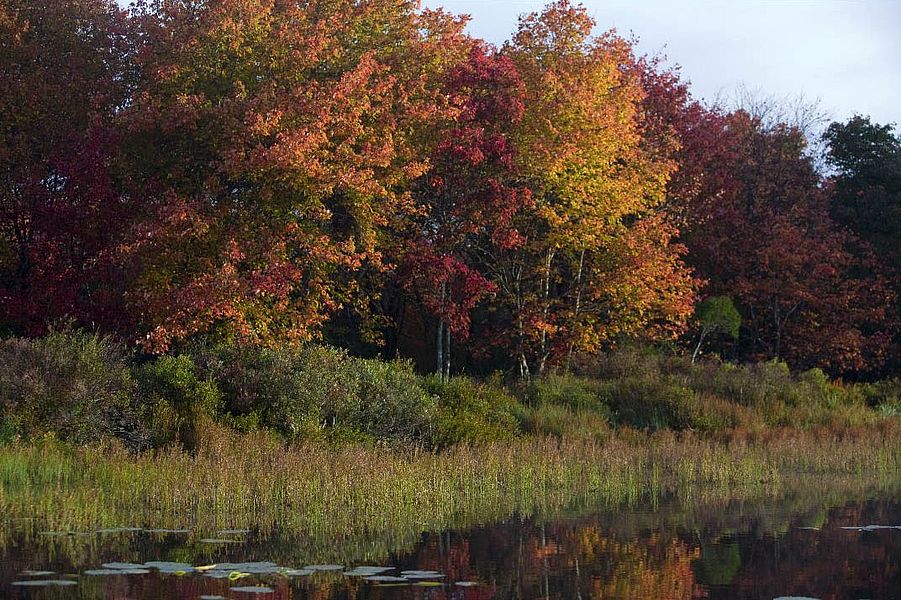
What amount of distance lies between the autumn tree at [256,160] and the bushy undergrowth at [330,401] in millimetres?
1846

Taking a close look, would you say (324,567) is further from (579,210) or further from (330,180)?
(579,210)

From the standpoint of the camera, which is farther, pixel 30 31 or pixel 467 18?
pixel 467 18

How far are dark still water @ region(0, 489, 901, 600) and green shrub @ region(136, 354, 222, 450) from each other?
5.37 metres

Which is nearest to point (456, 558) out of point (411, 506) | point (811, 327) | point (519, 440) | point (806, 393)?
point (411, 506)

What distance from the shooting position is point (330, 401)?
20.6 meters

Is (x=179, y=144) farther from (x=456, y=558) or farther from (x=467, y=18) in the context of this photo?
(x=456, y=558)

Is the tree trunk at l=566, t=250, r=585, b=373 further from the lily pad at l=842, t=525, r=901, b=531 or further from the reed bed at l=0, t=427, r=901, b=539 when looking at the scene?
the lily pad at l=842, t=525, r=901, b=531

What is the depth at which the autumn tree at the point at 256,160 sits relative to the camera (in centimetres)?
2431

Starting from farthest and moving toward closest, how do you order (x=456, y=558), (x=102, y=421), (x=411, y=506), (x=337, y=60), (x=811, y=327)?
(x=811, y=327), (x=337, y=60), (x=102, y=421), (x=411, y=506), (x=456, y=558)

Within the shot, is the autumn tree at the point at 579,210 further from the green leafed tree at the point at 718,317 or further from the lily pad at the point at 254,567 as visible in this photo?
the lily pad at the point at 254,567

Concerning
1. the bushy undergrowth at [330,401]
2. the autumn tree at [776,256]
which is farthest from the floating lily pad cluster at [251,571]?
the autumn tree at [776,256]

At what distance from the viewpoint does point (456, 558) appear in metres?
12.9

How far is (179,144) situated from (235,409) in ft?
26.5

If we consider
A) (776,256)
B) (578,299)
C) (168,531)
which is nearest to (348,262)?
(578,299)
